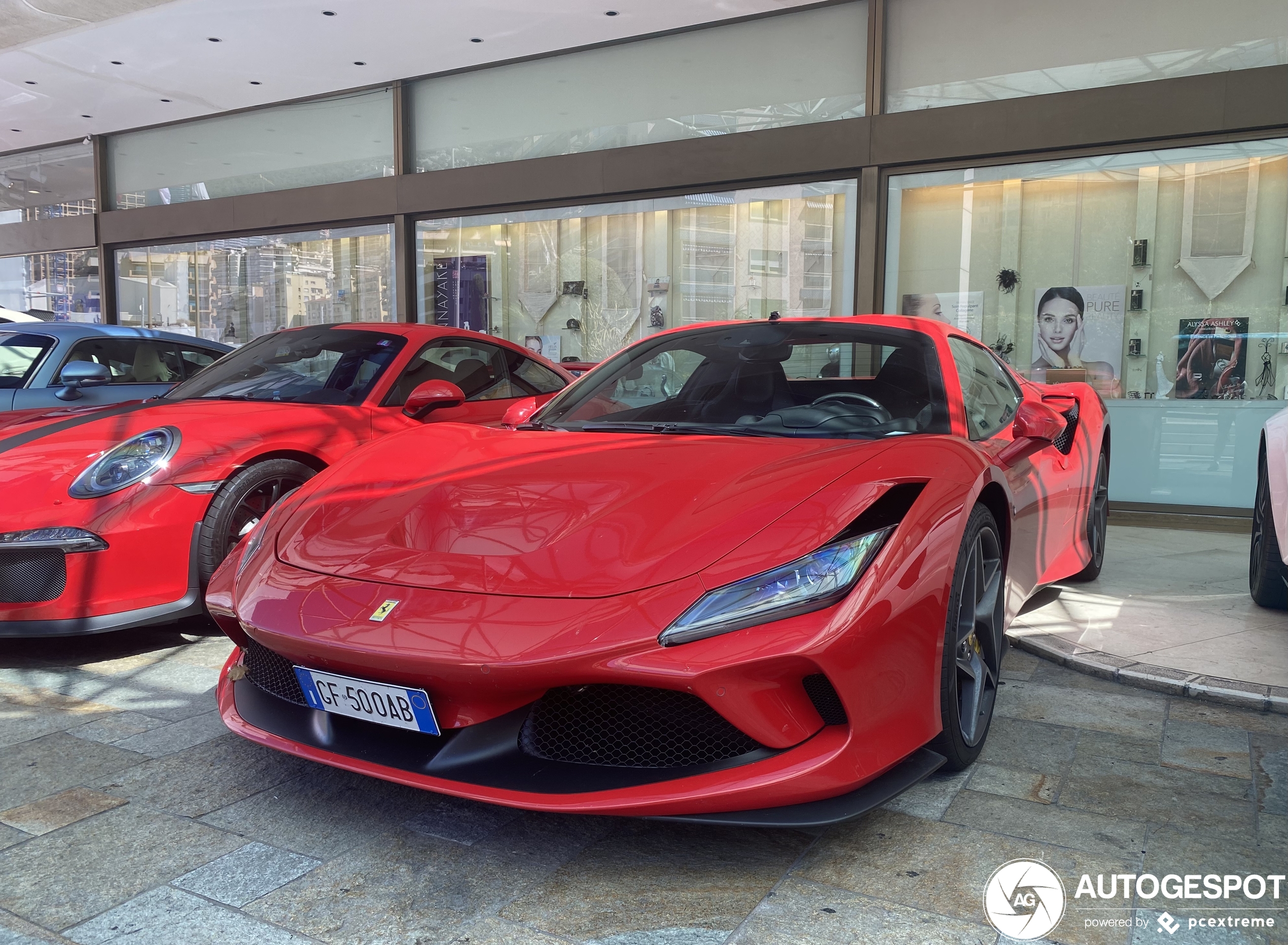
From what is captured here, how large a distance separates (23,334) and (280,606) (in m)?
4.62

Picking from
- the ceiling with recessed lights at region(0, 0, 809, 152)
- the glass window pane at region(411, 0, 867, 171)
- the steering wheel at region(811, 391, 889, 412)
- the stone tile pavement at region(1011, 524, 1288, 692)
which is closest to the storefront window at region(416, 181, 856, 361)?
the glass window pane at region(411, 0, 867, 171)

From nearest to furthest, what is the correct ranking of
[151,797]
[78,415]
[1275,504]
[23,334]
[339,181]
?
[151,797]
[1275,504]
[78,415]
[23,334]
[339,181]

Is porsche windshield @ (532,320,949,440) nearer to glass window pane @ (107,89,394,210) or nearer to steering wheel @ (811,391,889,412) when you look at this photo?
steering wheel @ (811,391,889,412)

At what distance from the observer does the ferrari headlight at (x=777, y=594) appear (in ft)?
6.08

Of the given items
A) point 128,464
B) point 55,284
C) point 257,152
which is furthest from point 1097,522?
point 55,284

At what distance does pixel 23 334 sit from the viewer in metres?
5.68

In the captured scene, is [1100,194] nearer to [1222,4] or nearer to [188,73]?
[1222,4]

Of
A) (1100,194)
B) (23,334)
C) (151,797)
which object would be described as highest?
(1100,194)

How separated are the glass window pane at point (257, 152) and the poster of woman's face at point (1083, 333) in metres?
6.28

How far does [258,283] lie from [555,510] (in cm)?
985

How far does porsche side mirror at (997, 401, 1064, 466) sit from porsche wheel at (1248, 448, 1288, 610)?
137 cm

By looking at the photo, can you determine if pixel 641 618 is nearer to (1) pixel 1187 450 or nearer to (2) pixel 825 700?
(2) pixel 825 700

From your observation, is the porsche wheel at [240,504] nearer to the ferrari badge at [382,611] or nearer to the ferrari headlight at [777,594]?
the ferrari badge at [382,611]

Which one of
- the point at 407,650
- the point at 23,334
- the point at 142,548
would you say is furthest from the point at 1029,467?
the point at 23,334
